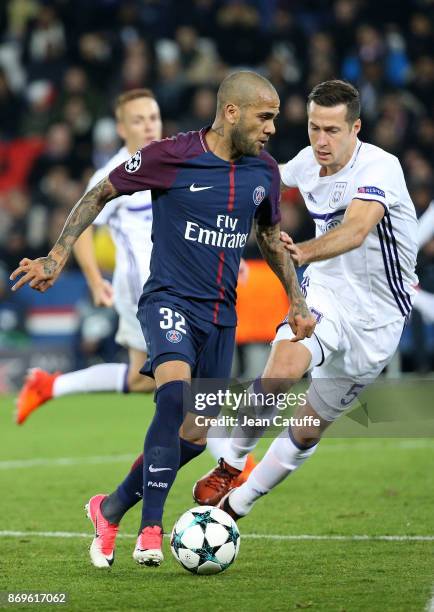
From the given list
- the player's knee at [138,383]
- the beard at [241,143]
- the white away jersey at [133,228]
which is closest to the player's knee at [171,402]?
the beard at [241,143]

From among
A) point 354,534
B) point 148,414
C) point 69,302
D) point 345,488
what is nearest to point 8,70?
point 69,302

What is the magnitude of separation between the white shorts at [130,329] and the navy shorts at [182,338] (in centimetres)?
286

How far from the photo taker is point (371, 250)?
257 inches

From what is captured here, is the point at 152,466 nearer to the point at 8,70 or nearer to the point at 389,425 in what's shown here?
the point at 389,425

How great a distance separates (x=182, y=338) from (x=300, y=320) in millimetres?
596

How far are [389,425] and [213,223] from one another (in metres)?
5.88

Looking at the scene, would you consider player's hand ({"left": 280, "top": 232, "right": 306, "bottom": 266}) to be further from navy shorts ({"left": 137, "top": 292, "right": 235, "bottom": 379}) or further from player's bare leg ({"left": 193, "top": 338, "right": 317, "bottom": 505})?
player's bare leg ({"left": 193, "top": 338, "right": 317, "bottom": 505})

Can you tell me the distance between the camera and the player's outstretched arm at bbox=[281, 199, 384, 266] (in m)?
5.70

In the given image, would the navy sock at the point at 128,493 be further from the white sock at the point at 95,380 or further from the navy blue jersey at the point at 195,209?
the white sock at the point at 95,380

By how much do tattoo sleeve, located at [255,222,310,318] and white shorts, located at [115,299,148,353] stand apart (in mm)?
2919

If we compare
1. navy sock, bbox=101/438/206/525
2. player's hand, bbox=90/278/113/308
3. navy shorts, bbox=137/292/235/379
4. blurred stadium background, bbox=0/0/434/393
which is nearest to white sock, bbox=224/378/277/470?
navy shorts, bbox=137/292/235/379

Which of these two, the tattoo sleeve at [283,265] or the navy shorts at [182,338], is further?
the tattoo sleeve at [283,265]

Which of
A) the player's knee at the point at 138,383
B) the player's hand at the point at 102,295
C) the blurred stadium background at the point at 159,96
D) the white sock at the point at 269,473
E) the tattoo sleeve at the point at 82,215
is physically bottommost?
the blurred stadium background at the point at 159,96

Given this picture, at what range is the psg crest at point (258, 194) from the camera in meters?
5.86
